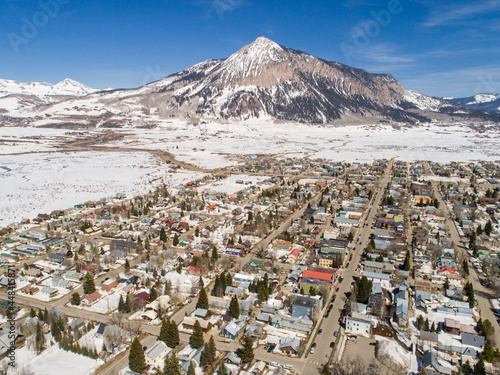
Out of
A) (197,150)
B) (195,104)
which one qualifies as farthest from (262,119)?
(197,150)

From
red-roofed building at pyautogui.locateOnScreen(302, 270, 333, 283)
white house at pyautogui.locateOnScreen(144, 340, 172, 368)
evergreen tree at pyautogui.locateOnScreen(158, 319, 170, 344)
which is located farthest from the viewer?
red-roofed building at pyautogui.locateOnScreen(302, 270, 333, 283)

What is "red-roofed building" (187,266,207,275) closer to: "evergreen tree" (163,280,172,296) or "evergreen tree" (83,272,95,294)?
"evergreen tree" (163,280,172,296)

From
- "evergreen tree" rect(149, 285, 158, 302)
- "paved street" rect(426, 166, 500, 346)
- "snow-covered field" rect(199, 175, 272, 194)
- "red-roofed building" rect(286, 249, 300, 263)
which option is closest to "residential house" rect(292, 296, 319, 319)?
"red-roofed building" rect(286, 249, 300, 263)

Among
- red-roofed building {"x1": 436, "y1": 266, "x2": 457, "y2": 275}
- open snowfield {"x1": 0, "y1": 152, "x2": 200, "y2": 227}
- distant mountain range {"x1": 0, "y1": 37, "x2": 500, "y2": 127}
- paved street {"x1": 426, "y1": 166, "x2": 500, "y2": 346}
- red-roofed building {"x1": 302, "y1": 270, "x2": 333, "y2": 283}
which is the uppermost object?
distant mountain range {"x1": 0, "y1": 37, "x2": 500, "y2": 127}

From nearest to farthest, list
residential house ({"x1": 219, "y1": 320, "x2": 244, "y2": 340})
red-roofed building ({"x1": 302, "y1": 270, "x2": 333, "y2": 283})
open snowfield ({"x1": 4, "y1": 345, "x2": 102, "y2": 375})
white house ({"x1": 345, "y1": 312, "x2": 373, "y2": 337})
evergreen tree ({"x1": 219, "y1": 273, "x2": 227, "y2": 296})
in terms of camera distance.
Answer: open snowfield ({"x1": 4, "y1": 345, "x2": 102, "y2": 375})
residential house ({"x1": 219, "y1": 320, "x2": 244, "y2": 340})
white house ({"x1": 345, "y1": 312, "x2": 373, "y2": 337})
evergreen tree ({"x1": 219, "y1": 273, "x2": 227, "y2": 296})
red-roofed building ({"x1": 302, "y1": 270, "x2": 333, "y2": 283})

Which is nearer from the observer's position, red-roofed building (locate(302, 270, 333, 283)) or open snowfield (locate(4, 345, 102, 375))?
open snowfield (locate(4, 345, 102, 375))

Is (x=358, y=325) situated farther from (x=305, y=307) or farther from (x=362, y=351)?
(x=305, y=307)

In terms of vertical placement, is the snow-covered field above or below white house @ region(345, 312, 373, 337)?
above
